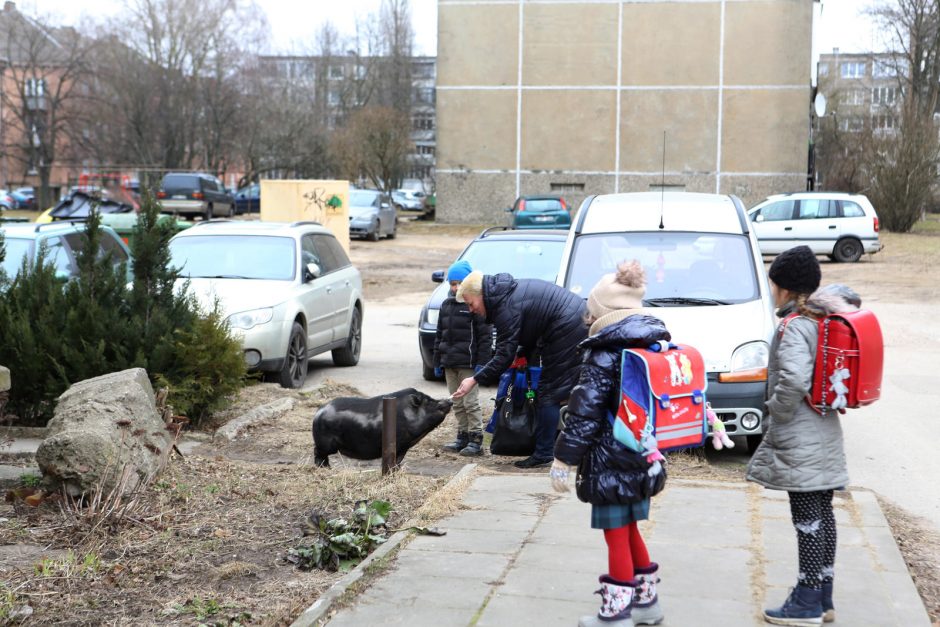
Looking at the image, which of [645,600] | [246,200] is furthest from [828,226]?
[246,200]

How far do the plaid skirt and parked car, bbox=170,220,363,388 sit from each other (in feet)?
20.9

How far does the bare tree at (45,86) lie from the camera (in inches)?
2313

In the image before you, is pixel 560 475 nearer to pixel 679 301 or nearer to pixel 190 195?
pixel 679 301

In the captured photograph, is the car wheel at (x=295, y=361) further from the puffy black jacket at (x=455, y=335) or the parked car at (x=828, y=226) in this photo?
the parked car at (x=828, y=226)

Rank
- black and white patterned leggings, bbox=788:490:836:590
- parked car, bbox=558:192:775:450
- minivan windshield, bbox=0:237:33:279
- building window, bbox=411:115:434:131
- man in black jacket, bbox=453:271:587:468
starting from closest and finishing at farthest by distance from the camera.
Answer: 1. black and white patterned leggings, bbox=788:490:836:590
2. man in black jacket, bbox=453:271:587:468
3. parked car, bbox=558:192:775:450
4. minivan windshield, bbox=0:237:33:279
5. building window, bbox=411:115:434:131

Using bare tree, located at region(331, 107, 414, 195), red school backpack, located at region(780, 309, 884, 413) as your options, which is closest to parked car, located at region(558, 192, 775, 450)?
red school backpack, located at region(780, 309, 884, 413)

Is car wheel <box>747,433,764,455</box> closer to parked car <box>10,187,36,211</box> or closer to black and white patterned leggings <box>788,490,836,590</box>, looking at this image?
black and white patterned leggings <box>788,490,836,590</box>

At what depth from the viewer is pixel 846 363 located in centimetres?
447

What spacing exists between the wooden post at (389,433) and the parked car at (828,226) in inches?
871

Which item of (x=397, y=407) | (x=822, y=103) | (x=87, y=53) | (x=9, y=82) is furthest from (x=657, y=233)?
(x=9, y=82)

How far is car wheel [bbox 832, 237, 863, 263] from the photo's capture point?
27.9m

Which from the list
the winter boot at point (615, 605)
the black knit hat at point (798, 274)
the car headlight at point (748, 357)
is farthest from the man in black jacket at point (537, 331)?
the winter boot at point (615, 605)

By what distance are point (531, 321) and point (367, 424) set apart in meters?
1.32

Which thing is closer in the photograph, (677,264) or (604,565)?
(604,565)
